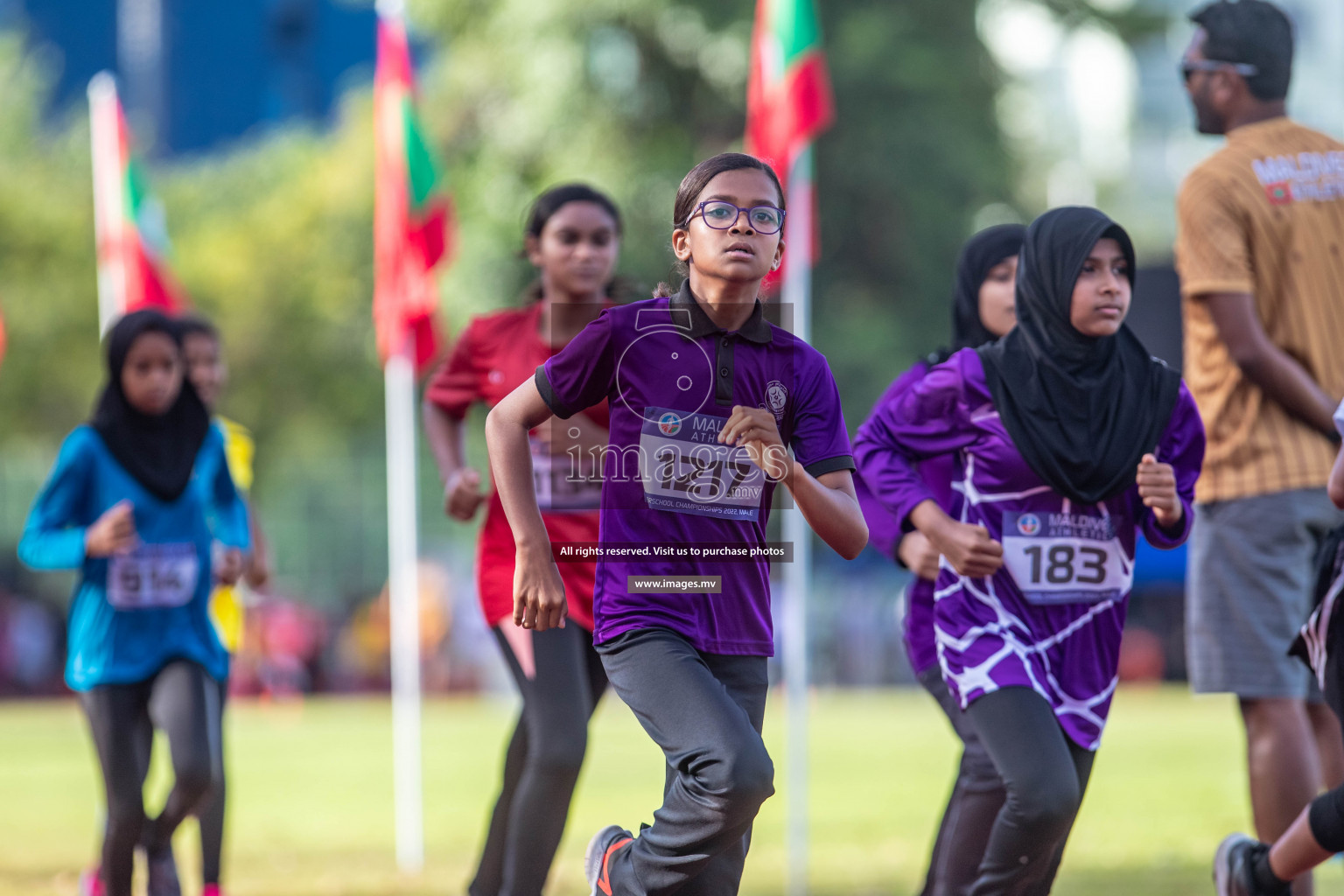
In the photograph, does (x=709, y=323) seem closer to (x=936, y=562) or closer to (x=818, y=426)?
(x=818, y=426)

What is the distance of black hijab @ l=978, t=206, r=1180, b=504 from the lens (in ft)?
15.3

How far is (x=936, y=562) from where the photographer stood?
16.9 feet

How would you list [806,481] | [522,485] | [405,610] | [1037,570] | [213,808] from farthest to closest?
[405,610], [213,808], [1037,570], [522,485], [806,481]

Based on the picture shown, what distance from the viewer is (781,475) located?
4.00 m

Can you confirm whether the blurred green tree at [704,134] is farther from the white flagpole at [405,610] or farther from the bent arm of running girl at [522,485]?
the bent arm of running girl at [522,485]

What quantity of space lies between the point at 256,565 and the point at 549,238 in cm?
250

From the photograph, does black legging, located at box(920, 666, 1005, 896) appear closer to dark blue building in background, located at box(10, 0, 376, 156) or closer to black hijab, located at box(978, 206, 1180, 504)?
black hijab, located at box(978, 206, 1180, 504)

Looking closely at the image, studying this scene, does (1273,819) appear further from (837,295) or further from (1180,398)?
(837,295)

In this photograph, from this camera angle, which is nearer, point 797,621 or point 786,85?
point 797,621

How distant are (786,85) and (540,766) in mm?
4693

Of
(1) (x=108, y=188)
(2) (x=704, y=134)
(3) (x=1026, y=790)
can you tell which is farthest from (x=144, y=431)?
(2) (x=704, y=134)

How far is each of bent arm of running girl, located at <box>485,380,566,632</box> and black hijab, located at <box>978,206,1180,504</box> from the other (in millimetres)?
1416

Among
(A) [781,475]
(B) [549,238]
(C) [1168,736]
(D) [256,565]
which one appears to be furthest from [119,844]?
Result: (C) [1168,736]

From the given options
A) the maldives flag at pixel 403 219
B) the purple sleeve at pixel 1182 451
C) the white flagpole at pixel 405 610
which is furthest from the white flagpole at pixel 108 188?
the purple sleeve at pixel 1182 451
